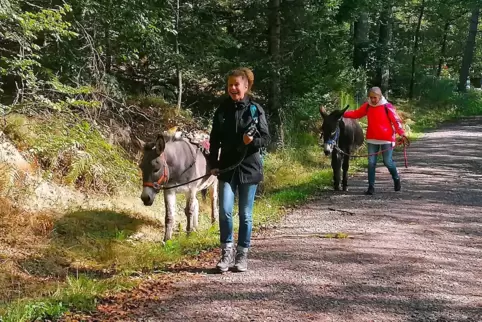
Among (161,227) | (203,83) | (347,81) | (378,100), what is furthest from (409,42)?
(161,227)

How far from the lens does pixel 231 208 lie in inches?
217

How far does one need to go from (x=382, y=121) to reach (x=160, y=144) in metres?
4.74

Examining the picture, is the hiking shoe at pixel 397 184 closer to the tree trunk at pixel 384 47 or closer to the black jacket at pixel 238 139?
the black jacket at pixel 238 139

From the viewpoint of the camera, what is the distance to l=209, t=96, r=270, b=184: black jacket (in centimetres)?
539

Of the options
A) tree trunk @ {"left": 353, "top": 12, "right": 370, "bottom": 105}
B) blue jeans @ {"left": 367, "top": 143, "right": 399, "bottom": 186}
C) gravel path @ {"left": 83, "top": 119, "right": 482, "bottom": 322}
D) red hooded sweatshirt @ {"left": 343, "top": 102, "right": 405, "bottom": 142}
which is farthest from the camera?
tree trunk @ {"left": 353, "top": 12, "right": 370, "bottom": 105}

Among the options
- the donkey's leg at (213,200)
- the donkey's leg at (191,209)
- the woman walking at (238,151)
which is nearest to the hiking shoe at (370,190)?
the donkey's leg at (213,200)

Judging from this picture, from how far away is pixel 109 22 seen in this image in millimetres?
10055

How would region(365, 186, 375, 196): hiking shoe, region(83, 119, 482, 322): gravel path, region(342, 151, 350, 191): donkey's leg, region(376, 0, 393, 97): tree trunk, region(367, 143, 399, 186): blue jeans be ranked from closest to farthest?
region(83, 119, 482, 322): gravel path
region(367, 143, 399, 186): blue jeans
region(365, 186, 375, 196): hiking shoe
region(342, 151, 350, 191): donkey's leg
region(376, 0, 393, 97): tree trunk

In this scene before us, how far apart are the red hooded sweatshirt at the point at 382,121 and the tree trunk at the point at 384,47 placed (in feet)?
49.9

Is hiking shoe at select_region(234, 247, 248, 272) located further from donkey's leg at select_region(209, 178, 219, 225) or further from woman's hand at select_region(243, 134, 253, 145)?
donkey's leg at select_region(209, 178, 219, 225)

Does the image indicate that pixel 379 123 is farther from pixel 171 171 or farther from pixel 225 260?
pixel 225 260

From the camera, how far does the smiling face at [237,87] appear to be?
532cm

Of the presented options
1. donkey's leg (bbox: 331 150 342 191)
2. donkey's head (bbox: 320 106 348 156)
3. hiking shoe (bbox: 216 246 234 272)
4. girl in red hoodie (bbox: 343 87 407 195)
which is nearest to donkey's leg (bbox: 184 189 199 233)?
hiking shoe (bbox: 216 246 234 272)

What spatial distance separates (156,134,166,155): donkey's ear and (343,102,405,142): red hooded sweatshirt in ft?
14.8
